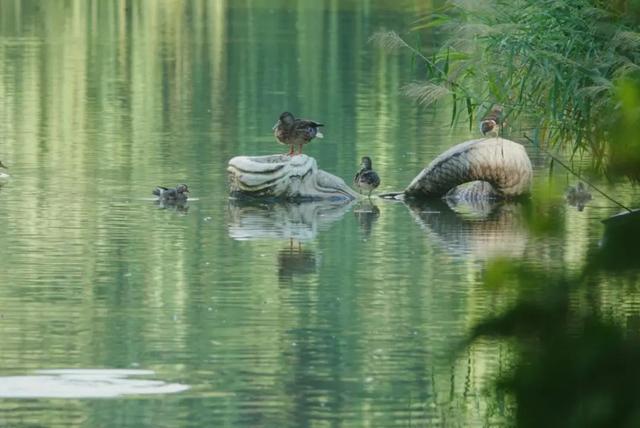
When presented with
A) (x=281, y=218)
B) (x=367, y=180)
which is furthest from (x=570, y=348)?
(x=367, y=180)

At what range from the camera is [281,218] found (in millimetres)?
15750

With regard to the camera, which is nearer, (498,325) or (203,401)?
(498,325)

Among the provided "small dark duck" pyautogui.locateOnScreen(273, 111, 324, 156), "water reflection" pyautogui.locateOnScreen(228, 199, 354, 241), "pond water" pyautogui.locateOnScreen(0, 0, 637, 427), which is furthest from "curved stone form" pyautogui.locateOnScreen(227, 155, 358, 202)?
"small dark duck" pyautogui.locateOnScreen(273, 111, 324, 156)

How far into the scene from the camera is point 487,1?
1236 cm

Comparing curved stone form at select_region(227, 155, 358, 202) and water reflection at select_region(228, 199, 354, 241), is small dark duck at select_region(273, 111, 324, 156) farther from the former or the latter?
water reflection at select_region(228, 199, 354, 241)

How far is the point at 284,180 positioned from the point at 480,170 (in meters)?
1.75

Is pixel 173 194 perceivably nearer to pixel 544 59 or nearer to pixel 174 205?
pixel 174 205

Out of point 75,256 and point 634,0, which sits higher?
point 634,0

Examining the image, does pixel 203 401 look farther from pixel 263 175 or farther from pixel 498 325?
pixel 263 175

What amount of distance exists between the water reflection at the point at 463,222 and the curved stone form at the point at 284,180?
742 millimetres

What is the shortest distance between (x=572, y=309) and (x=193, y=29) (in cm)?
4576

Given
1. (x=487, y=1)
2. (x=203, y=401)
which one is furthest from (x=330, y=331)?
(x=487, y=1)

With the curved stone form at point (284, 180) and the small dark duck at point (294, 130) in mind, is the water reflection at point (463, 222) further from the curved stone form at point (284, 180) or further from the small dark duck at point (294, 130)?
the small dark duck at point (294, 130)

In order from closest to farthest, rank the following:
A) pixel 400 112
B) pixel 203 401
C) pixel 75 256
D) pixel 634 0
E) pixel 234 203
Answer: pixel 634 0
pixel 203 401
pixel 75 256
pixel 234 203
pixel 400 112
